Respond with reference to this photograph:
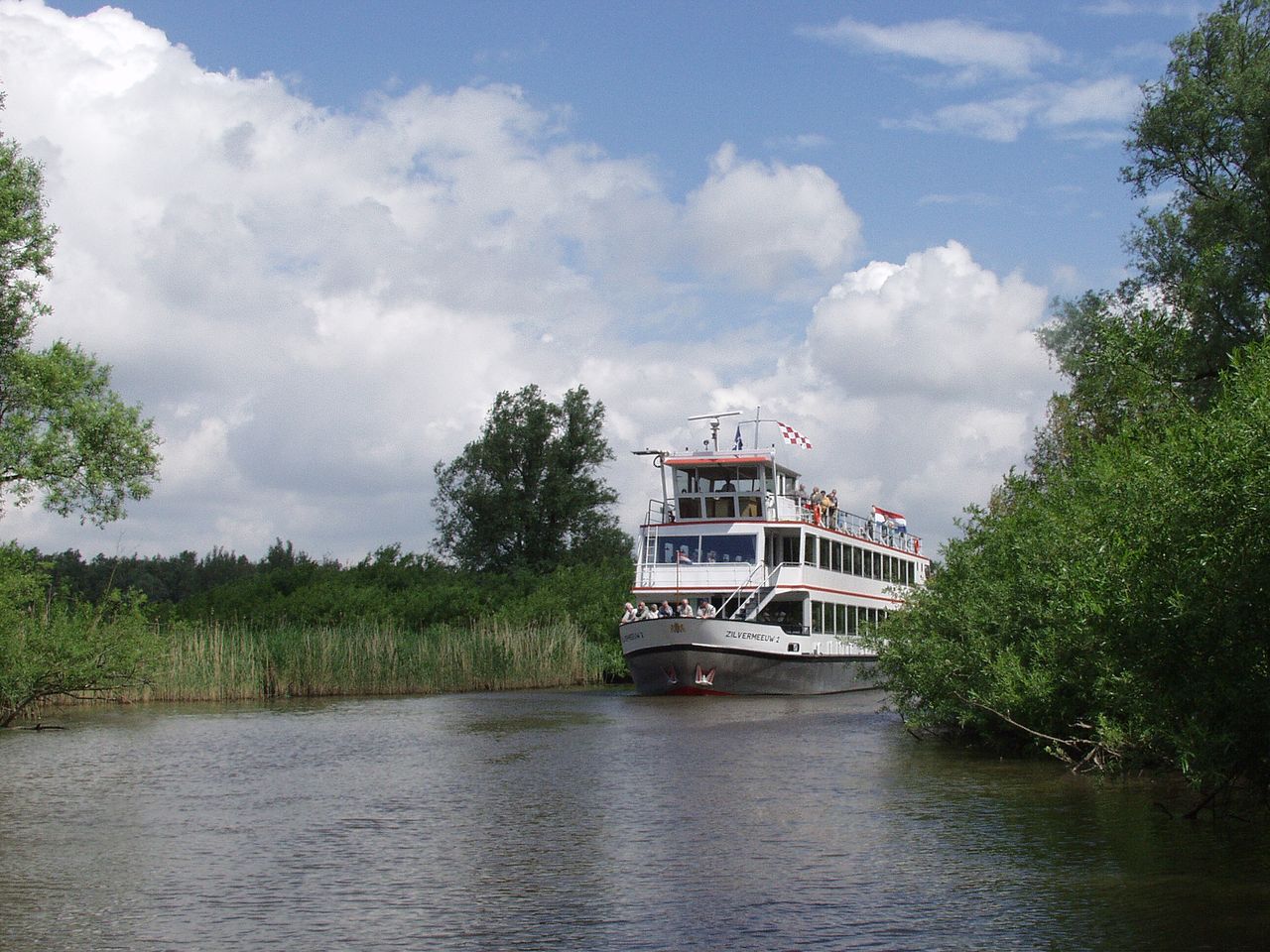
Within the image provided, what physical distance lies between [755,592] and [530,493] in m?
35.3

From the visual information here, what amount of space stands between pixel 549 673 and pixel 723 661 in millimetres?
7799

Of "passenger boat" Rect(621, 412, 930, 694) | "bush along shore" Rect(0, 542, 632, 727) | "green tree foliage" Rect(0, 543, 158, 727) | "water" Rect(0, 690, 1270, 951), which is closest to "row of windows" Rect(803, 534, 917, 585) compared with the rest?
"passenger boat" Rect(621, 412, 930, 694)

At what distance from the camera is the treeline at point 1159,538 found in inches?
393

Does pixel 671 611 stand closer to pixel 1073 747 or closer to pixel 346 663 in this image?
pixel 346 663

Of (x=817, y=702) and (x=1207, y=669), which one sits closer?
(x=1207, y=669)

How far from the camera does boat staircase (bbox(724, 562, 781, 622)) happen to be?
116ft

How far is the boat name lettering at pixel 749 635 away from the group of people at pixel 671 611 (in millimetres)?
667

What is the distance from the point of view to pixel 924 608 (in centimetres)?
2131

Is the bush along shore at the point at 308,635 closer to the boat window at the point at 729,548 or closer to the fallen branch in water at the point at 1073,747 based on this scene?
the boat window at the point at 729,548

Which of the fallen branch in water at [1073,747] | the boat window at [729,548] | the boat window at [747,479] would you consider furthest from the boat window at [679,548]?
the fallen branch in water at [1073,747]

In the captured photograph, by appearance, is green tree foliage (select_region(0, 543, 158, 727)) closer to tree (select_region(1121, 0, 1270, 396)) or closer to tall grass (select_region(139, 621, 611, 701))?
tall grass (select_region(139, 621, 611, 701))

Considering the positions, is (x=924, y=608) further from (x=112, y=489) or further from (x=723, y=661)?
(x=112, y=489)

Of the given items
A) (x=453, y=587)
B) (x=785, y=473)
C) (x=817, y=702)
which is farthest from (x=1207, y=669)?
(x=453, y=587)

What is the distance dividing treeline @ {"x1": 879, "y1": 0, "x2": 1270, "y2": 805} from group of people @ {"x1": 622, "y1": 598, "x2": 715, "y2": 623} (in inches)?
413
